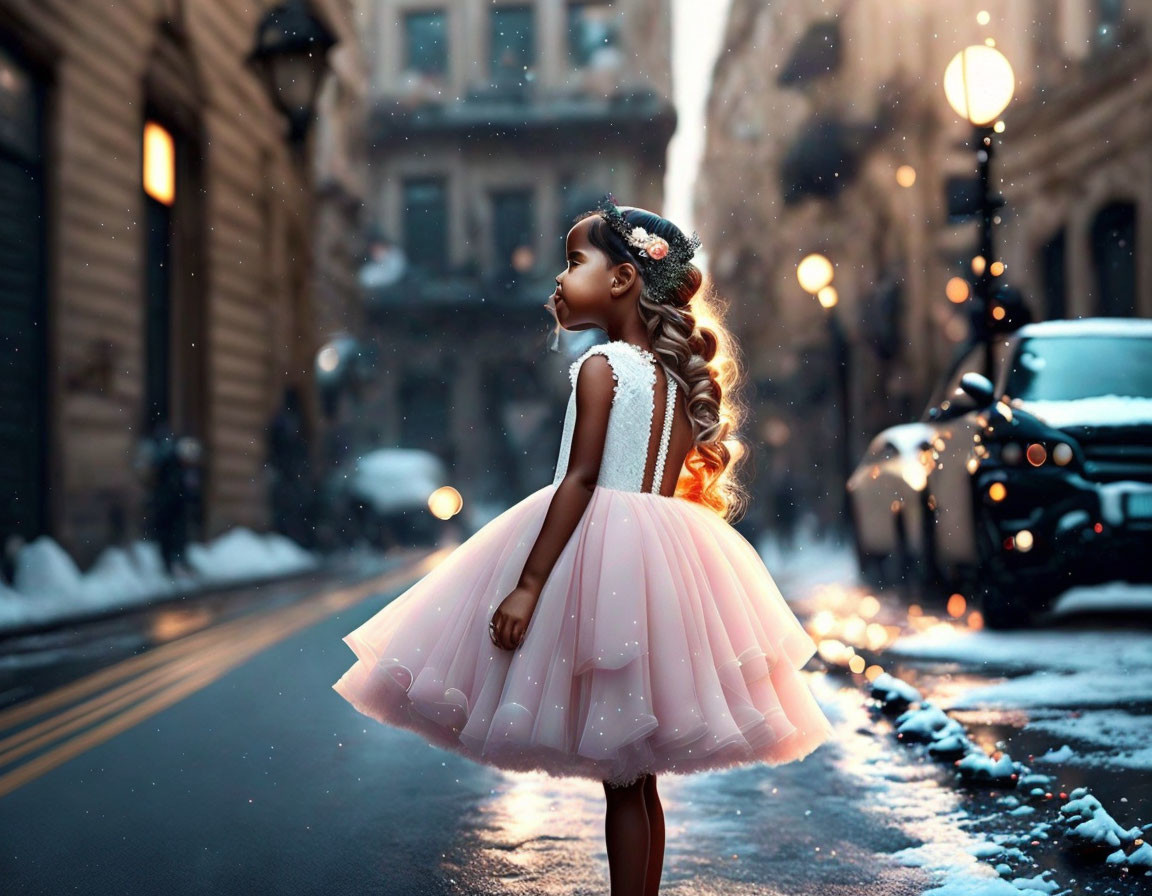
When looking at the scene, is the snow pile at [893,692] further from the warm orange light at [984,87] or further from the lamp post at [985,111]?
the warm orange light at [984,87]

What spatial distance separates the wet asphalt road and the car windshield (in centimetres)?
237

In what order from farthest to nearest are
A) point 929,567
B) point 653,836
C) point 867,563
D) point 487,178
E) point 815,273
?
point 487,178, point 815,273, point 867,563, point 929,567, point 653,836

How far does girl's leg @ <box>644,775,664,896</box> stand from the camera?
3402mm

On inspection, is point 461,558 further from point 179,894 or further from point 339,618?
point 339,618

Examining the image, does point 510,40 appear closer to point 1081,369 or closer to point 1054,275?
point 1054,275

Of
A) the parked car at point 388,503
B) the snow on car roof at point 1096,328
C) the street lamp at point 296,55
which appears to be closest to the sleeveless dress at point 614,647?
the snow on car roof at point 1096,328

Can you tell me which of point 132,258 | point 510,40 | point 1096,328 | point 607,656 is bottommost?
point 607,656

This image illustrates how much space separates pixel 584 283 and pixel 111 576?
12104 millimetres

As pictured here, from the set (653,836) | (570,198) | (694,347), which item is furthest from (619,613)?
(570,198)

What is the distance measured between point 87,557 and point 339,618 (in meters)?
5.17

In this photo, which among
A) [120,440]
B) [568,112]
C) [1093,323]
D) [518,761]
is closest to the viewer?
[518,761]

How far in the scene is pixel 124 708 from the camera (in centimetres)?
707

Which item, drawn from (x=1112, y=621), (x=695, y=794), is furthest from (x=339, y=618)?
(x=695, y=794)

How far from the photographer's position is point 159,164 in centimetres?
1936
